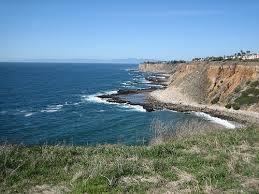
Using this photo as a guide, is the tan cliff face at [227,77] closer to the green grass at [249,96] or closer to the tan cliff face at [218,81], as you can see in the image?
the tan cliff face at [218,81]

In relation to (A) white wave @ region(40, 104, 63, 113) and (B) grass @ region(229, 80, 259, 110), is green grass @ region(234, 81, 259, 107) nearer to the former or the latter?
(B) grass @ region(229, 80, 259, 110)

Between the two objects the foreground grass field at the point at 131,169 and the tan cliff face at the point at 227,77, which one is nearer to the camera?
the foreground grass field at the point at 131,169

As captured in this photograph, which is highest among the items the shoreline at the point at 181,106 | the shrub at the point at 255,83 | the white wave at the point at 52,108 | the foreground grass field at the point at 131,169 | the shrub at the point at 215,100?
the foreground grass field at the point at 131,169

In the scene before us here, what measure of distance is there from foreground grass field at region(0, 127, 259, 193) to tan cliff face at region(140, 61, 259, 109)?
175ft

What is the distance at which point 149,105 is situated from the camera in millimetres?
71500

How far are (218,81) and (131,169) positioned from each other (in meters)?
64.6

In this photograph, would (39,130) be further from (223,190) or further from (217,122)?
(223,190)

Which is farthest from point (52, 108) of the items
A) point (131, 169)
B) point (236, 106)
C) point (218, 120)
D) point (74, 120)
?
point (131, 169)

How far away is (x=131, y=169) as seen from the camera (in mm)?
13578

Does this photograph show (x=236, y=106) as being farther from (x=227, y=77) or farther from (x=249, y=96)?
(x=227, y=77)

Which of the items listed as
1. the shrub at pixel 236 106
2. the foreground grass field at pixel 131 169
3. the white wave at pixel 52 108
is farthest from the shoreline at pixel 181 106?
the foreground grass field at pixel 131 169

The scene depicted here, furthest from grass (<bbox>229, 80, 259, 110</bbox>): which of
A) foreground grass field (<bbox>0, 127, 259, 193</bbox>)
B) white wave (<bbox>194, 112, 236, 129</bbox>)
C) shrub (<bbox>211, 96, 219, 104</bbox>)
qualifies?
foreground grass field (<bbox>0, 127, 259, 193</bbox>)

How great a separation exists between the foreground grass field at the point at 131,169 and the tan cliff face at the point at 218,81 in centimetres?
5328

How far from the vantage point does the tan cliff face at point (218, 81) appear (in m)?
69.7
